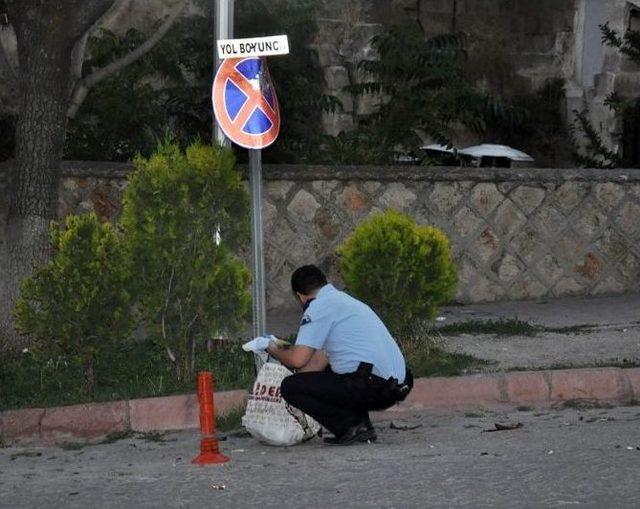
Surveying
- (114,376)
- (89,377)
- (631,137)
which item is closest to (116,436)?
(89,377)

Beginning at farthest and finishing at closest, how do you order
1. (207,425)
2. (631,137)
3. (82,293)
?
(631,137), (82,293), (207,425)

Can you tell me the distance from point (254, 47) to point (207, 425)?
123 inches

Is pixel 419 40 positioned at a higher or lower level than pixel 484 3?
lower

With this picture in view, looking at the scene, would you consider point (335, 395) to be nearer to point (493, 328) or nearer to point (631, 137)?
point (493, 328)

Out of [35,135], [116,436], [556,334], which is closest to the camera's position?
[116,436]

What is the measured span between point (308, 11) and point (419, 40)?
151 inches

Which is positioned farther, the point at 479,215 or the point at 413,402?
the point at 479,215

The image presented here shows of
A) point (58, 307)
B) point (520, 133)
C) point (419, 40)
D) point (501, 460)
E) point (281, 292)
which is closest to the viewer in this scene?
point (501, 460)

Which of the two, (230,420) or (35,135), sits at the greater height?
(35,135)

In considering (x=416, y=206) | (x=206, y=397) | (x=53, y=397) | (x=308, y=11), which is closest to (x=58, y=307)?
(x=53, y=397)

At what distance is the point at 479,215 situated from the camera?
15719 mm

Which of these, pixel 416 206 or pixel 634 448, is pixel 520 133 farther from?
pixel 634 448

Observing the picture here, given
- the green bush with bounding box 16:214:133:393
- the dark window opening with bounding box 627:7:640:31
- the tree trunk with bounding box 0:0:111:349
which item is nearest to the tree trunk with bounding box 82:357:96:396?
the green bush with bounding box 16:214:133:393

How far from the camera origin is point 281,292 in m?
15.2
